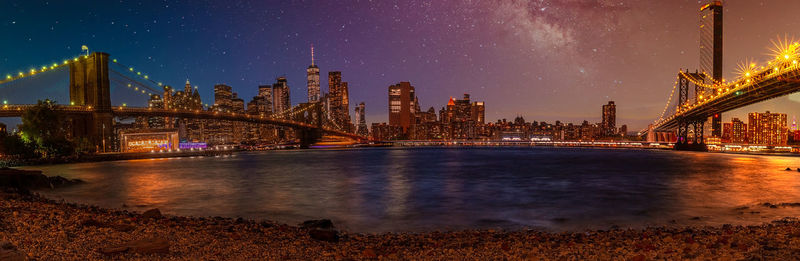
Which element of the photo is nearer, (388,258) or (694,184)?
(388,258)

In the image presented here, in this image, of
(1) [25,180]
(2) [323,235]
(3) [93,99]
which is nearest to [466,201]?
(2) [323,235]

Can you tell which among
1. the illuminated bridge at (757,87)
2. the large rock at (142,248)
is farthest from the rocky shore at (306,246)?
the illuminated bridge at (757,87)

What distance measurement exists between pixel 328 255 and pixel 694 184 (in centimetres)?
3133

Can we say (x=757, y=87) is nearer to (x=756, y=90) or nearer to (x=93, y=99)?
(x=756, y=90)

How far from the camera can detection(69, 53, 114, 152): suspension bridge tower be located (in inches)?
2625

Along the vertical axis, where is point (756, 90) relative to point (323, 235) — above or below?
above

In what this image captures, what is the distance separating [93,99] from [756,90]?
3607 inches

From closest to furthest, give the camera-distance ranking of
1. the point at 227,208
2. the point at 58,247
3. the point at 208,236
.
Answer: the point at 58,247 < the point at 208,236 < the point at 227,208

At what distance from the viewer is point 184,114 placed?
263ft

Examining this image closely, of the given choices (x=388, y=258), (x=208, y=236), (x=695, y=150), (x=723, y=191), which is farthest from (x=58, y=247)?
(x=695, y=150)

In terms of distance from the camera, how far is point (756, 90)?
51.1 m

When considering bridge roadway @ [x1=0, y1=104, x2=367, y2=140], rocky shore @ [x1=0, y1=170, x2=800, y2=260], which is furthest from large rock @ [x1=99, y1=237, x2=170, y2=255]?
bridge roadway @ [x1=0, y1=104, x2=367, y2=140]

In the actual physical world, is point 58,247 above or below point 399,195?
above

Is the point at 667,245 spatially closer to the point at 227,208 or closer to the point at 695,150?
the point at 227,208
